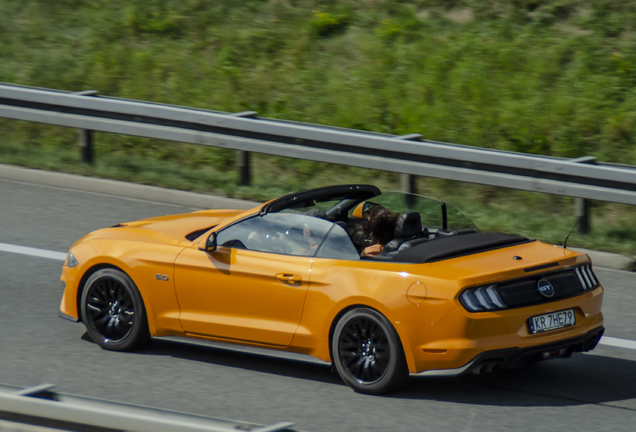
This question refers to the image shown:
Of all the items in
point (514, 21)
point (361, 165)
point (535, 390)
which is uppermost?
point (514, 21)

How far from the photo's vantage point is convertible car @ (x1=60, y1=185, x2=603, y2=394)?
19.3ft

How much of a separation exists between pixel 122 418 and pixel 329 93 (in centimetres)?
1043

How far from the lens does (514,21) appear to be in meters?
14.0

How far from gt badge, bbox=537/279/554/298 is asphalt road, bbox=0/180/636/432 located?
67 cm

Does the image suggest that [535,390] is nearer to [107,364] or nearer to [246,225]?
[246,225]

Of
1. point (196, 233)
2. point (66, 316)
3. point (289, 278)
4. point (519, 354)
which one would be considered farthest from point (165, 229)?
point (519, 354)

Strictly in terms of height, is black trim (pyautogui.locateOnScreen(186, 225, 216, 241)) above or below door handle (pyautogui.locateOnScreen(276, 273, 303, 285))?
above

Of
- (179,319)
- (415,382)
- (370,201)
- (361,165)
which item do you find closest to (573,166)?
(361,165)

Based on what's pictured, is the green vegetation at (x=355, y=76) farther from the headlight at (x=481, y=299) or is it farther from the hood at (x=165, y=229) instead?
the headlight at (x=481, y=299)

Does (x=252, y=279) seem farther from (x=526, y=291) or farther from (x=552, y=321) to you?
(x=552, y=321)

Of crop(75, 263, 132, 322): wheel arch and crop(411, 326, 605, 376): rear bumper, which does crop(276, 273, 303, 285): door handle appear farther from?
crop(75, 263, 132, 322): wheel arch

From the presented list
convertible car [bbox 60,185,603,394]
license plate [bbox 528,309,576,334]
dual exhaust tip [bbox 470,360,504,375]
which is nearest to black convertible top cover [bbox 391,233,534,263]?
convertible car [bbox 60,185,603,394]

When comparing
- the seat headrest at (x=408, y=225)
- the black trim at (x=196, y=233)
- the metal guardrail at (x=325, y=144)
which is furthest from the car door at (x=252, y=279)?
the metal guardrail at (x=325, y=144)

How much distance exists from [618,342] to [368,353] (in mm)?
2353
